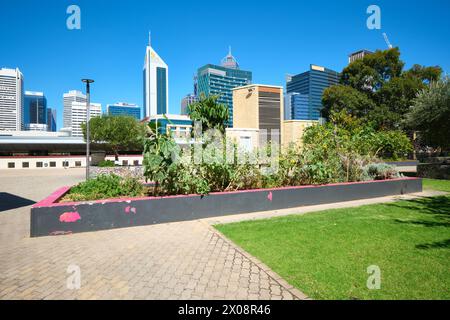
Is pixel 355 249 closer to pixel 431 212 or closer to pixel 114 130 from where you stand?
pixel 431 212

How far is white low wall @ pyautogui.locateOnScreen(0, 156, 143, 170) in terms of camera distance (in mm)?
33844

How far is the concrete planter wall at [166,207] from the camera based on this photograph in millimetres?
5734

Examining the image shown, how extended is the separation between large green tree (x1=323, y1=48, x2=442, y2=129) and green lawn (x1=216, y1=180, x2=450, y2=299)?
94.7 ft

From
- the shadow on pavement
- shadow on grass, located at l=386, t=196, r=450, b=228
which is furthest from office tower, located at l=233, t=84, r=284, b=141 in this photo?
the shadow on pavement

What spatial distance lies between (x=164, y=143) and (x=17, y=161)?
125ft

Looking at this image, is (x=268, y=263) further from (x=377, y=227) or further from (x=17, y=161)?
(x=17, y=161)

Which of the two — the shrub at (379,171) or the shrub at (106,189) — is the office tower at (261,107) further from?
the shrub at (106,189)

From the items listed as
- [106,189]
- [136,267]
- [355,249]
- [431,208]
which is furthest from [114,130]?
[355,249]

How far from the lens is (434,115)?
48.8 feet

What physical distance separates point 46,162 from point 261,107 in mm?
31653

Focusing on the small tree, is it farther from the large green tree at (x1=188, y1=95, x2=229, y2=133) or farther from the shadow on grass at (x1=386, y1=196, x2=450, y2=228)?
the shadow on grass at (x1=386, y1=196, x2=450, y2=228)
